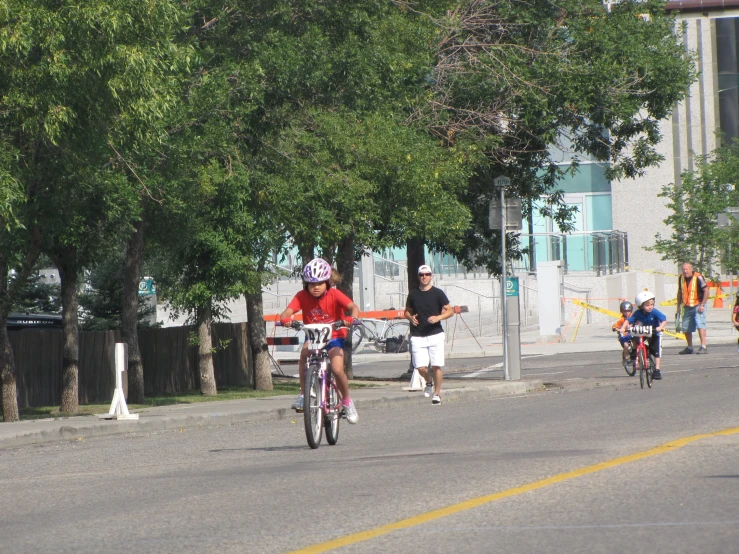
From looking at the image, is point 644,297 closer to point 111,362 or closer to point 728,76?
point 111,362

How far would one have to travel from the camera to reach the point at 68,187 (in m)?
15.0

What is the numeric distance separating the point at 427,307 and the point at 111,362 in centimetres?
803

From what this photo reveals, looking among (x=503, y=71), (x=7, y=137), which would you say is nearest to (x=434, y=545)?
(x=7, y=137)

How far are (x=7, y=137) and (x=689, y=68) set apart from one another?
15.0 metres

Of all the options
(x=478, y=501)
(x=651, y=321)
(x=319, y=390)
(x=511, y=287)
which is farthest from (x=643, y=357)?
(x=478, y=501)

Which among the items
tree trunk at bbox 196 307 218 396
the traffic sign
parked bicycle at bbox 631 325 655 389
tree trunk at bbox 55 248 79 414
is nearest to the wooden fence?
tree trunk at bbox 196 307 218 396

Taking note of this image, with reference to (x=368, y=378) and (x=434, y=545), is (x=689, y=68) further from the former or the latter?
(x=434, y=545)

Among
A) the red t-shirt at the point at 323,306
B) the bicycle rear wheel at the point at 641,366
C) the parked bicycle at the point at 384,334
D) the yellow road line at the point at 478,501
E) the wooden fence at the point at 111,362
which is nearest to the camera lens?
the yellow road line at the point at 478,501

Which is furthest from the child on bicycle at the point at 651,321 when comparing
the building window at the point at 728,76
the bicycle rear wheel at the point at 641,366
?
the building window at the point at 728,76

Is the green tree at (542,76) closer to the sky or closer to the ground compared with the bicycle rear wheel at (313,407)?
closer to the sky

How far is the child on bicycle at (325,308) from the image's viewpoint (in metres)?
11.7

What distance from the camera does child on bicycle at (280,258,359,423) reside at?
11.7 meters

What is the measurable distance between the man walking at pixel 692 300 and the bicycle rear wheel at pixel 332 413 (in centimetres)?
1510

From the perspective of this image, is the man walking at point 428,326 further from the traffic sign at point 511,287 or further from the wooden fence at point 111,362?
the wooden fence at point 111,362
